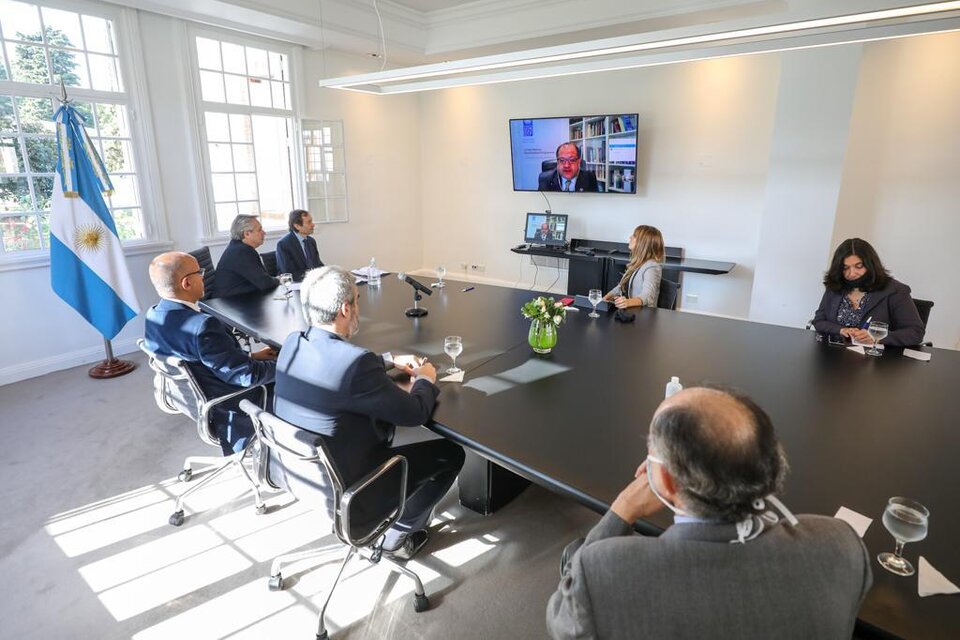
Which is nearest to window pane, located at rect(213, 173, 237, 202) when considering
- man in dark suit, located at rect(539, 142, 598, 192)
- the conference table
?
the conference table

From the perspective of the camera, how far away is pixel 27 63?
395 centimetres

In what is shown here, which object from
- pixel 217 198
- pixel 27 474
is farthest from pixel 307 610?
pixel 217 198

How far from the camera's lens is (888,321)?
268 centimetres

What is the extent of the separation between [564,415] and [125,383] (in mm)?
3843

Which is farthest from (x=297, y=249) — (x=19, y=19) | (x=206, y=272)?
(x=19, y=19)

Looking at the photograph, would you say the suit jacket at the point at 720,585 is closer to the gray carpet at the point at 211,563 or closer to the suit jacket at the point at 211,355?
the gray carpet at the point at 211,563

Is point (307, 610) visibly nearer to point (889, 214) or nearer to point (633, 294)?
point (633, 294)

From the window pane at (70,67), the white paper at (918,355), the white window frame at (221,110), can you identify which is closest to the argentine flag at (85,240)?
the window pane at (70,67)

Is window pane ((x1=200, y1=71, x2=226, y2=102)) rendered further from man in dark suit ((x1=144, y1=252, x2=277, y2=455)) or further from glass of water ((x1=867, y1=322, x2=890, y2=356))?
glass of water ((x1=867, y1=322, x2=890, y2=356))

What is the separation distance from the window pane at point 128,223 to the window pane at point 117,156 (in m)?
0.35

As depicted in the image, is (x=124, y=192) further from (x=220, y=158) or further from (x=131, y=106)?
(x=220, y=158)

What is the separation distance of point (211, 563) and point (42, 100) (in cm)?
398

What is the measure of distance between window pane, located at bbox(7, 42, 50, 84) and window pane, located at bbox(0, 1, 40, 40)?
0.08 m

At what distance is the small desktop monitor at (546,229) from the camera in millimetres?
6402
